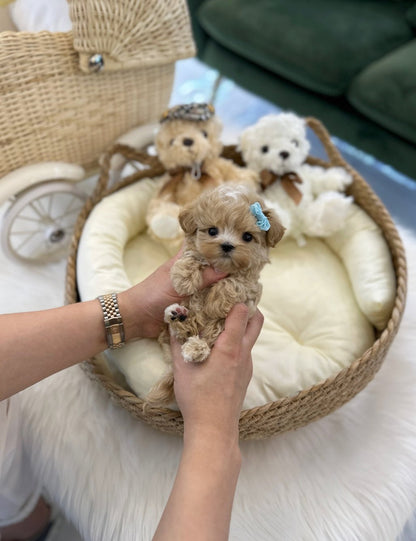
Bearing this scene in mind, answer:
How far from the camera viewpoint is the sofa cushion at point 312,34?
1524 millimetres

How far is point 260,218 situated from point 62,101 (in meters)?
0.67

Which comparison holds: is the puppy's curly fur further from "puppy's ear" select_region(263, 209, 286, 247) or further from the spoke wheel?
the spoke wheel

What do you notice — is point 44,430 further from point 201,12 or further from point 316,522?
point 201,12

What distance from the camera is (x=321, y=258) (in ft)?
3.65

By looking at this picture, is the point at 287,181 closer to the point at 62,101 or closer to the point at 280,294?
the point at 280,294

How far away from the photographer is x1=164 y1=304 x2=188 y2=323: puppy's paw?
28.1 inches

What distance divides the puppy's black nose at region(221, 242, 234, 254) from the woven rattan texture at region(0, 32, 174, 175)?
2.12 ft

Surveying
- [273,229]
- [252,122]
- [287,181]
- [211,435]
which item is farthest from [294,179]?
[252,122]

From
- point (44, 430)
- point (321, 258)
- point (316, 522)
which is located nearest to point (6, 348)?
point (44, 430)

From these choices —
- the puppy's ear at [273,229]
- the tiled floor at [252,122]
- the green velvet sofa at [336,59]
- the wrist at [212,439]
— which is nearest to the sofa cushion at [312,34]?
the green velvet sofa at [336,59]

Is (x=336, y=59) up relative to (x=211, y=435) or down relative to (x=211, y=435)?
up

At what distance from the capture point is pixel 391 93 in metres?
1.43

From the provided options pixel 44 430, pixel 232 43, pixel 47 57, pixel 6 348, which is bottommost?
pixel 44 430

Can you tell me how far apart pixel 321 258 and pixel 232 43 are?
1.03m
